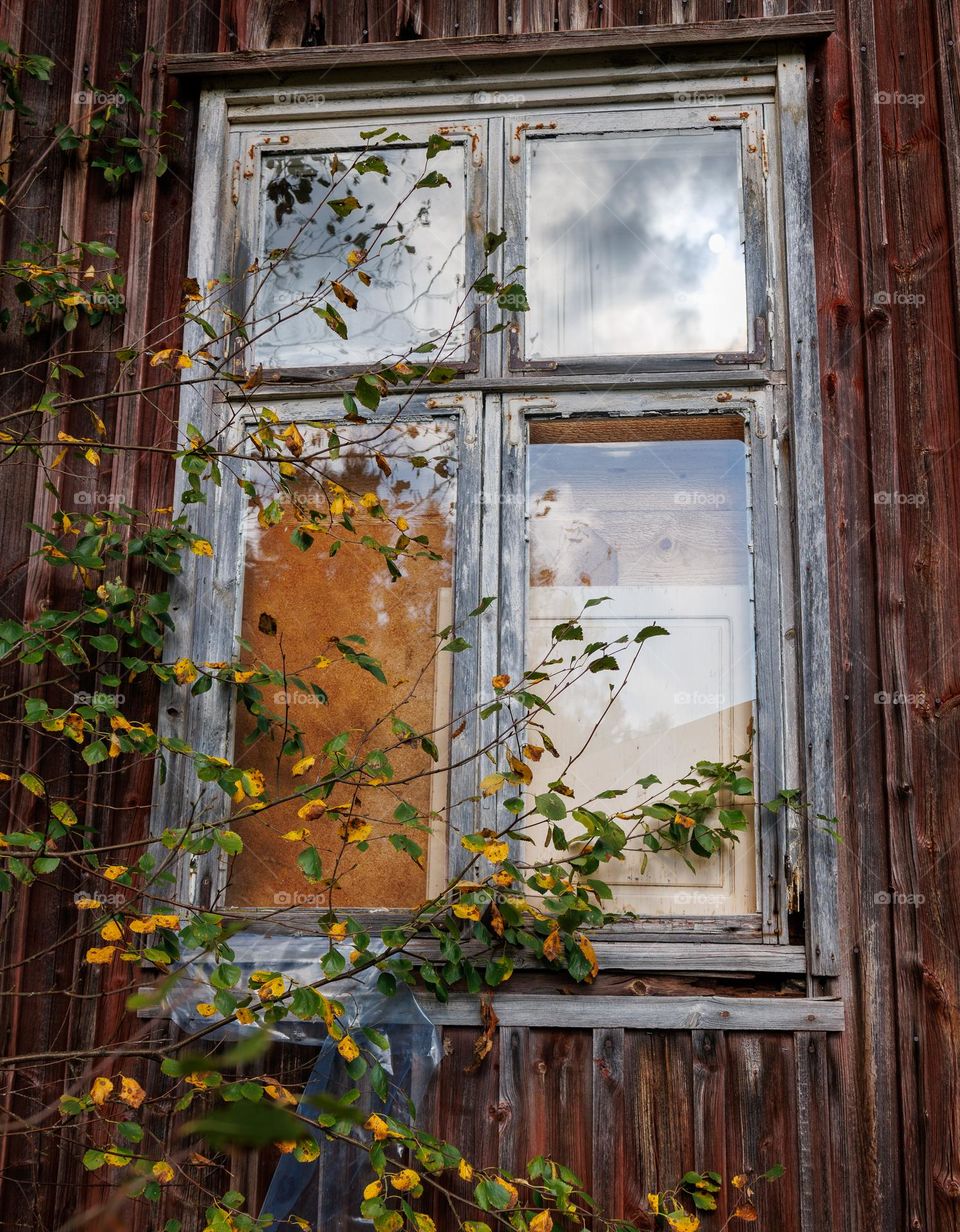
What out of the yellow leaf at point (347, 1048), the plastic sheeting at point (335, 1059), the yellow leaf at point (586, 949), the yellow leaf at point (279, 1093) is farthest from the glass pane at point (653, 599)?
the yellow leaf at point (279, 1093)

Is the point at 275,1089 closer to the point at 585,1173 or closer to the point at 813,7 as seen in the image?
the point at 585,1173

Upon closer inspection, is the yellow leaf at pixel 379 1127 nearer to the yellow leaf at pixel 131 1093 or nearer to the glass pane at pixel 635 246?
the yellow leaf at pixel 131 1093

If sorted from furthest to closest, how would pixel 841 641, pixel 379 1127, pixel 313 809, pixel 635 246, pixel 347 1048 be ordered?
pixel 635 246 → pixel 841 641 → pixel 313 809 → pixel 347 1048 → pixel 379 1127

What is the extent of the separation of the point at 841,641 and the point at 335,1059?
1.55m

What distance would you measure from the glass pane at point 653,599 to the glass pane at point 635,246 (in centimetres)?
26

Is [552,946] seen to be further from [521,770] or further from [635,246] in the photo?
[635,246]

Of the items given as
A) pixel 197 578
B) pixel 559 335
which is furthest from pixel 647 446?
pixel 197 578

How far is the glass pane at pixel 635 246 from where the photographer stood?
3020 millimetres

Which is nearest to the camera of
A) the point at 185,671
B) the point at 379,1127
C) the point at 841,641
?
the point at 379,1127

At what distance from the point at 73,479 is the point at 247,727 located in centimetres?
83

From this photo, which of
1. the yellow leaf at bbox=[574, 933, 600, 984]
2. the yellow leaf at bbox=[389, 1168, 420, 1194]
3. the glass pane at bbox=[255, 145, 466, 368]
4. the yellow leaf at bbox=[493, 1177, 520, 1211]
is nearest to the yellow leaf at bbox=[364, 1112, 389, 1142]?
the yellow leaf at bbox=[389, 1168, 420, 1194]

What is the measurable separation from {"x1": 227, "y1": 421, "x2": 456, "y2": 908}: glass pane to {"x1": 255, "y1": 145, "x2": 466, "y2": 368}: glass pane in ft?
0.91

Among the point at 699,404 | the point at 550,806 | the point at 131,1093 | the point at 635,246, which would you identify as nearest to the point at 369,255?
the point at 635,246

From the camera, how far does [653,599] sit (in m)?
2.86
